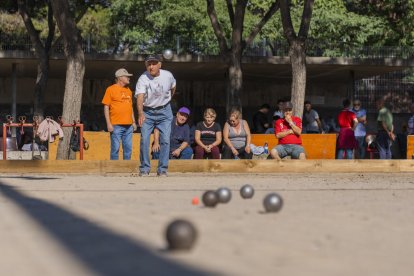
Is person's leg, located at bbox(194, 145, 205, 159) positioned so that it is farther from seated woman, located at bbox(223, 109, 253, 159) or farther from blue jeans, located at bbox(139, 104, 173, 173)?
blue jeans, located at bbox(139, 104, 173, 173)

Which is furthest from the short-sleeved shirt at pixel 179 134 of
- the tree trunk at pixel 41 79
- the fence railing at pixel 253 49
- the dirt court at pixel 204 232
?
the fence railing at pixel 253 49

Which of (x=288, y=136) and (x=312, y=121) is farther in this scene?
(x=312, y=121)

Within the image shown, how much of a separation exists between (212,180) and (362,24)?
33406 mm

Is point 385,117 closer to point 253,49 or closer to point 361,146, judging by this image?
point 361,146

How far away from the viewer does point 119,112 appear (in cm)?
1725

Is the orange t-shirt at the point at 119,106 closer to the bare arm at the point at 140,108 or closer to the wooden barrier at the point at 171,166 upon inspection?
the wooden barrier at the point at 171,166

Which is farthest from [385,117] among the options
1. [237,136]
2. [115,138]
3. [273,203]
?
[273,203]

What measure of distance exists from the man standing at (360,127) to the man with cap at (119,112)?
8839 mm

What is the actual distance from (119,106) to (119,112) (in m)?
0.10

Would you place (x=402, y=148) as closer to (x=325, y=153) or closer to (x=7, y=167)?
(x=325, y=153)

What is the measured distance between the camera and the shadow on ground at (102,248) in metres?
5.34

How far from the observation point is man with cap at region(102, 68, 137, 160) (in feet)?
56.6

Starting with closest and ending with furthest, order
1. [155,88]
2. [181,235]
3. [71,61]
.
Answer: [181,235] < [155,88] < [71,61]

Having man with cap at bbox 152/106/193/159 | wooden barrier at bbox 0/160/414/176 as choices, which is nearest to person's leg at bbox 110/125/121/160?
wooden barrier at bbox 0/160/414/176
